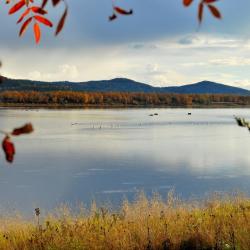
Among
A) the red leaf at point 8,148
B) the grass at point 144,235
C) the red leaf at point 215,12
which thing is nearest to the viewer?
the red leaf at point 215,12

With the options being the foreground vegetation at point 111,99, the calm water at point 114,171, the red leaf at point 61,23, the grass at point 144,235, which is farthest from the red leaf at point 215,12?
the foreground vegetation at point 111,99

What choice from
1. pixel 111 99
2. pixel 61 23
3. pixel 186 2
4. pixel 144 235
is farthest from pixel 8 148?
pixel 111 99

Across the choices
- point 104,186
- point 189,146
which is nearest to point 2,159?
point 104,186

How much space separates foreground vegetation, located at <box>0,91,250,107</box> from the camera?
14862cm

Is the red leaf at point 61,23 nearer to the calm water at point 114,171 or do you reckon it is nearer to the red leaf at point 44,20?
the red leaf at point 44,20

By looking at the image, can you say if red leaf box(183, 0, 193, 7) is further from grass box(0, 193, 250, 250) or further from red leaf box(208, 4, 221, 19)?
grass box(0, 193, 250, 250)

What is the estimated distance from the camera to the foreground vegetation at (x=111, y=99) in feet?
488

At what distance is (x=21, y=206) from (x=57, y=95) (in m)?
137

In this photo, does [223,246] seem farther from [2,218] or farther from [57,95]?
[57,95]

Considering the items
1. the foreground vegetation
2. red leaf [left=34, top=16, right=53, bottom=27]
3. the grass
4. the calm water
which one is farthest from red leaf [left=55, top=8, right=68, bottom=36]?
the foreground vegetation

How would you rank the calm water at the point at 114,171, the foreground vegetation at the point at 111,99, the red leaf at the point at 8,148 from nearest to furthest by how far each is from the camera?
the red leaf at the point at 8,148 < the calm water at the point at 114,171 < the foreground vegetation at the point at 111,99

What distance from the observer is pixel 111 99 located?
161125mm

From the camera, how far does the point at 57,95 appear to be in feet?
493

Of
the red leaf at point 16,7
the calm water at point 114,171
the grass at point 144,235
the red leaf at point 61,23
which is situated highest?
the red leaf at point 16,7
